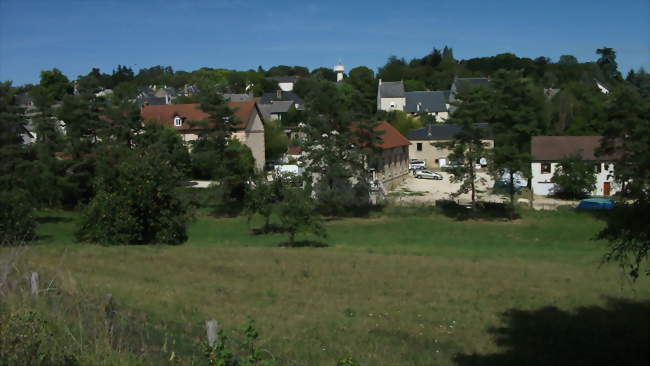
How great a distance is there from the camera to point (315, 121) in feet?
136

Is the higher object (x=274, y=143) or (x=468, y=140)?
(x=274, y=143)

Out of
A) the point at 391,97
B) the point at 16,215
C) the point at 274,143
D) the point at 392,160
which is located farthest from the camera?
the point at 391,97

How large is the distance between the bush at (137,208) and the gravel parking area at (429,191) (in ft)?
65.0

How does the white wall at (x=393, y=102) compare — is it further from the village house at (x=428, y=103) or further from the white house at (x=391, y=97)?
the village house at (x=428, y=103)

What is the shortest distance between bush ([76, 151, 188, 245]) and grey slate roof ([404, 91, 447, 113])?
78.8 meters

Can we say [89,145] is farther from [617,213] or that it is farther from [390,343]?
[617,213]

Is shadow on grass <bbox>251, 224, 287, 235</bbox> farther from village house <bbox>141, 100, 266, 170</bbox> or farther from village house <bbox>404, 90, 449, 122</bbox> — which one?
village house <bbox>404, 90, 449, 122</bbox>

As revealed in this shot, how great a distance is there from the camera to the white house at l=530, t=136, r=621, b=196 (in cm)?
4944

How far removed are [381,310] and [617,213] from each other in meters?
6.81

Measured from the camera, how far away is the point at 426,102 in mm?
104812

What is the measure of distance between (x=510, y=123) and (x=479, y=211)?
28.0ft

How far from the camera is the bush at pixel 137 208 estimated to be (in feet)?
93.3

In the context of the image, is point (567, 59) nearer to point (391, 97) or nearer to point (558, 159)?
point (391, 97)

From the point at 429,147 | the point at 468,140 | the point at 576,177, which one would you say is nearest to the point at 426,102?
the point at 429,147
